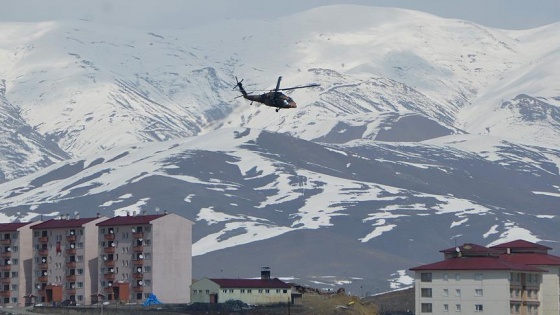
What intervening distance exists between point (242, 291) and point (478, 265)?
42523 millimetres

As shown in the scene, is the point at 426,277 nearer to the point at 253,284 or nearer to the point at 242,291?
the point at 242,291

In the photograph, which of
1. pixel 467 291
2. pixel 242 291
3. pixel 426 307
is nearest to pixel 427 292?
pixel 426 307

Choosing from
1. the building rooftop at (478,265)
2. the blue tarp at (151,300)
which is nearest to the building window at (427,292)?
the building rooftop at (478,265)

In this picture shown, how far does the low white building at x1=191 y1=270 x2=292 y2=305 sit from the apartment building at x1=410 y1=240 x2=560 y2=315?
32126 millimetres

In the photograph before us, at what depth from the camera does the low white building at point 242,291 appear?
187m

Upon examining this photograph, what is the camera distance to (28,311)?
173625 mm

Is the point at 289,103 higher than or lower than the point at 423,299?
higher

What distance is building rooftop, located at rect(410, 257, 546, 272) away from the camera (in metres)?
150

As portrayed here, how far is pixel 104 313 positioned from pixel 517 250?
128ft

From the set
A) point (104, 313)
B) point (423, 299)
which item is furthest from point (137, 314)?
point (423, 299)

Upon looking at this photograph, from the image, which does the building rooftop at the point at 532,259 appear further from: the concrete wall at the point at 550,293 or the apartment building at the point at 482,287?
the apartment building at the point at 482,287

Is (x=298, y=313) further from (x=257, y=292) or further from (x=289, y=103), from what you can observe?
(x=289, y=103)

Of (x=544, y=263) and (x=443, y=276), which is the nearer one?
(x=443, y=276)

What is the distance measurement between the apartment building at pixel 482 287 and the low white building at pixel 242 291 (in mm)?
32126
